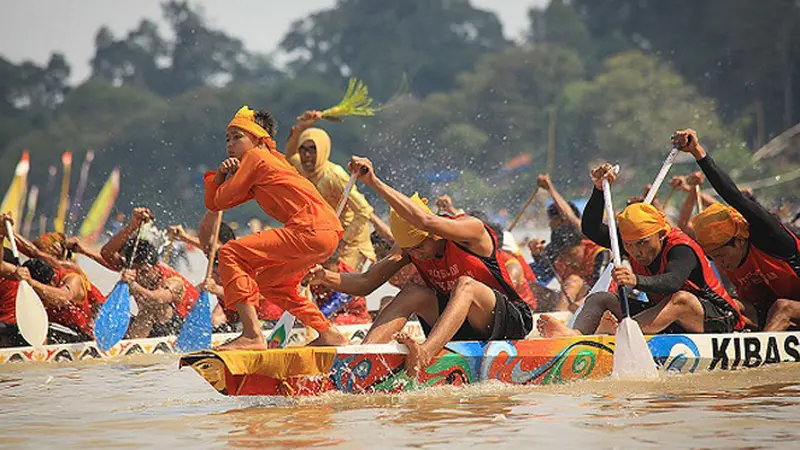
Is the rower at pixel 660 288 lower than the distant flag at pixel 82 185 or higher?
lower

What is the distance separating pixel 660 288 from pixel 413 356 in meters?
1.47

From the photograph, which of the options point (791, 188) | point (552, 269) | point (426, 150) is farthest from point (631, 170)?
point (552, 269)

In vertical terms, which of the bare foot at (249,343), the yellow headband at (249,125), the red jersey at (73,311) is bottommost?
the bare foot at (249,343)

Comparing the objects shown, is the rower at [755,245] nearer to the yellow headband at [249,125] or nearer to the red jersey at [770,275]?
the red jersey at [770,275]

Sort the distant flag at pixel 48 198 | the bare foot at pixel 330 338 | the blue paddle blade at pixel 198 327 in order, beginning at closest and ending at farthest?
the bare foot at pixel 330 338
the blue paddle blade at pixel 198 327
the distant flag at pixel 48 198

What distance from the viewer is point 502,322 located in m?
6.94

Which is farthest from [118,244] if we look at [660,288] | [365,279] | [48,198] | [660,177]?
[48,198]

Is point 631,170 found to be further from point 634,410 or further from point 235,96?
point 634,410

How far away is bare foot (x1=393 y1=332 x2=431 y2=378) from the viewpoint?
6.56 m

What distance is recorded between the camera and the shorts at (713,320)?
7438mm

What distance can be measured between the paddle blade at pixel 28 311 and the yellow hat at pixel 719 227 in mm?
4460

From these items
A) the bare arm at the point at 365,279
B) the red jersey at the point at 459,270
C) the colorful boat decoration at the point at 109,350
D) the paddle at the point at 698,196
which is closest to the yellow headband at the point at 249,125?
the bare arm at the point at 365,279

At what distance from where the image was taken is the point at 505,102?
61688 mm

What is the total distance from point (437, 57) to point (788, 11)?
21.5 meters
